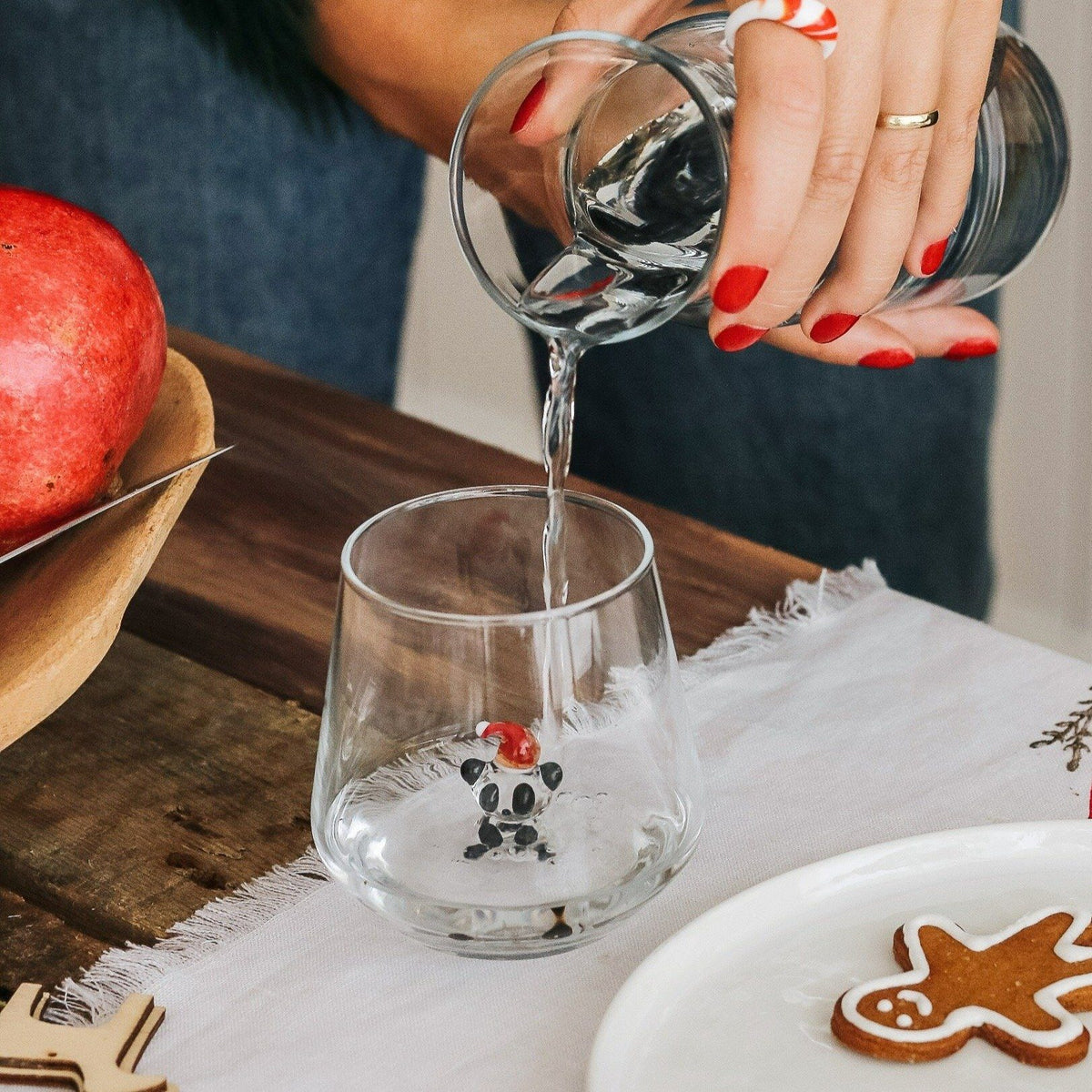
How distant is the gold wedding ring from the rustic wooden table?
0.78 feet

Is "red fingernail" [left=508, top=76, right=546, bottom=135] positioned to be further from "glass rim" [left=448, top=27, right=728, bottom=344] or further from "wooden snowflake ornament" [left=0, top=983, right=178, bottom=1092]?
"wooden snowflake ornament" [left=0, top=983, right=178, bottom=1092]

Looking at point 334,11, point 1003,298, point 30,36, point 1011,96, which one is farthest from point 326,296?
point 1011,96

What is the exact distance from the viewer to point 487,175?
54 centimetres

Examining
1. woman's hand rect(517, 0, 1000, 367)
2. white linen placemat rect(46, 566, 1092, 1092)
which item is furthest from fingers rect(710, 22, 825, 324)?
white linen placemat rect(46, 566, 1092, 1092)

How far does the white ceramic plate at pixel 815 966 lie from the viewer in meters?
0.40

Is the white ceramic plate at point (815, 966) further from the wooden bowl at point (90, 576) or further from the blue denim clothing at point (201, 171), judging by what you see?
the blue denim clothing at point (201, 171)

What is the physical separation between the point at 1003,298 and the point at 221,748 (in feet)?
4.05

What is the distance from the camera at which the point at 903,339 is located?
2.45 ft

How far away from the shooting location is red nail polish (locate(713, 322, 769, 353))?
56cm

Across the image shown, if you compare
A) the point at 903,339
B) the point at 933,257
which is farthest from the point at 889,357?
the point at 933,257

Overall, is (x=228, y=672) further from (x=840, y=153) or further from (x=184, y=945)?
(x=840, y=153)

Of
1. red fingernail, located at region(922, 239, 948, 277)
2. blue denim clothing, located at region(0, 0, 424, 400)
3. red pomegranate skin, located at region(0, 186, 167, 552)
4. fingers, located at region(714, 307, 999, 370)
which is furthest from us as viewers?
blue denim clothing, located at region(0, 0, 424, 400)

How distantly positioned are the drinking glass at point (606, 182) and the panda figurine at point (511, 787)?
7.2 inches

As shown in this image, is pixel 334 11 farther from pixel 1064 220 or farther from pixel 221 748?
pixel 1064 220
